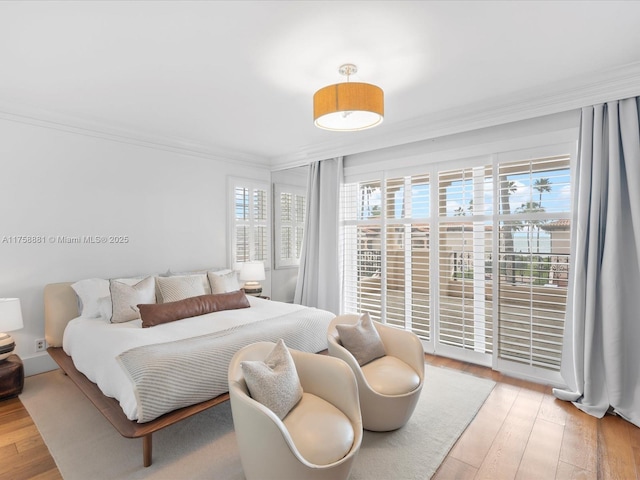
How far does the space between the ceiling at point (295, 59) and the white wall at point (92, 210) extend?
0.34 m

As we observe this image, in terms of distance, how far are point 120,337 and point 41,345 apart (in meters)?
1.54

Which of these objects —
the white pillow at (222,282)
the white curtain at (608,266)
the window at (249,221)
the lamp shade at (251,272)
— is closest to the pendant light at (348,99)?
the white curtain at (608,266)

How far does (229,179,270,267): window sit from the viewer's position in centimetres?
500

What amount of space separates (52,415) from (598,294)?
4.35 m

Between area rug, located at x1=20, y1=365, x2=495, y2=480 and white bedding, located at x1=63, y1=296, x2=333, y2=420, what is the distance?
32cm

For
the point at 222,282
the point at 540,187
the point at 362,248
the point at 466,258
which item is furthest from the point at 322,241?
the point at 540,187

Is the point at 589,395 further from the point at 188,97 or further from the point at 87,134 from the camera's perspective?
the point at 87,134

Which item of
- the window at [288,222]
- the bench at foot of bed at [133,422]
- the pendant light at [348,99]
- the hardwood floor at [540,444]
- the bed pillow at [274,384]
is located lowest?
the hardwood floor at [540,444]

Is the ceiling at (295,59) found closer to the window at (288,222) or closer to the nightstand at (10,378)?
the window at (288,222)

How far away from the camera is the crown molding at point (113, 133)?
323 cm

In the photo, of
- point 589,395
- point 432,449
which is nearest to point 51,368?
point 432,449

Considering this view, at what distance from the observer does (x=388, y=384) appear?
231 cm

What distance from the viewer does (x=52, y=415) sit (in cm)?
261

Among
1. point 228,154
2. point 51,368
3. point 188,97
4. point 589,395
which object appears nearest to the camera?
point 589,395
